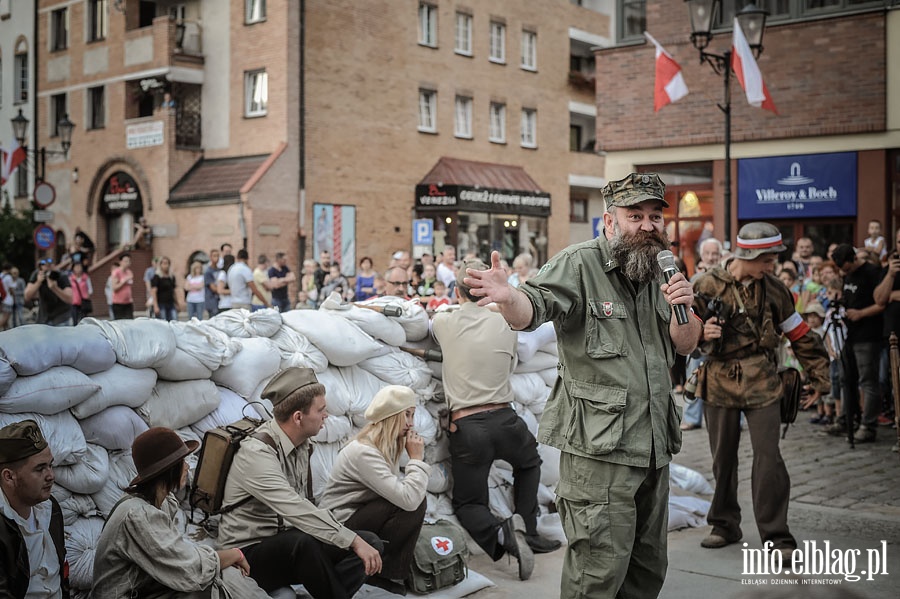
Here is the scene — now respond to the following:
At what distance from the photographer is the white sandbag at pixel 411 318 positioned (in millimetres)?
6816

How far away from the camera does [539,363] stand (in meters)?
7.57

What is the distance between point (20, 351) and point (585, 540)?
279cm

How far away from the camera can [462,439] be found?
249 inches

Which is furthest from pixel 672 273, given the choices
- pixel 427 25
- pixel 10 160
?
pixel 427 25

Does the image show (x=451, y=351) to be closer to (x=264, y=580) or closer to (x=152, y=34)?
(x=264, y=580)

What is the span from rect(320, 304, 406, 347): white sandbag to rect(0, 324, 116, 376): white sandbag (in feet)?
6.01

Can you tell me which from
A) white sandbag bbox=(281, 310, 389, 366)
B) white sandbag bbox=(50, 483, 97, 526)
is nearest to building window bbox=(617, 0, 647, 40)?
white sandbag bbox=(281, 310, 389, 366)

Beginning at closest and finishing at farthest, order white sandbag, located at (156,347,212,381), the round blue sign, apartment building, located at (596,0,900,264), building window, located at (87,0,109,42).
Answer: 1. white sandbag, located at (156,347,212,381)
2. apartment building, located at (596,0,900,264)
3. the round blue sign
4. building window, located at (87,0,109,42)

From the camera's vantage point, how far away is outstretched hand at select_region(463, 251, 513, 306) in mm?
3574

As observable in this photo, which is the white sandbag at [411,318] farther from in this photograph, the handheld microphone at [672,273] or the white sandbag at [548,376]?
the handheld microphone at [672,273]

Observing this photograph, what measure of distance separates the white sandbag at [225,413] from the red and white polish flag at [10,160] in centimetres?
2365

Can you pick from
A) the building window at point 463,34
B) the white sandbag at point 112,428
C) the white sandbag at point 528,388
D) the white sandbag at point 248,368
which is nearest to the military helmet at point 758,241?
the white sandbag at point 528,388

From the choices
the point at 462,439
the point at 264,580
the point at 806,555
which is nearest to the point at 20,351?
the point at 264,580

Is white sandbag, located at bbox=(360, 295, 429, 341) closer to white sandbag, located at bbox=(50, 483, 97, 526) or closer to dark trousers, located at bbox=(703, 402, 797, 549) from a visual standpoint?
dark trousers, located at bbox=(703, 402, 797, 549)
